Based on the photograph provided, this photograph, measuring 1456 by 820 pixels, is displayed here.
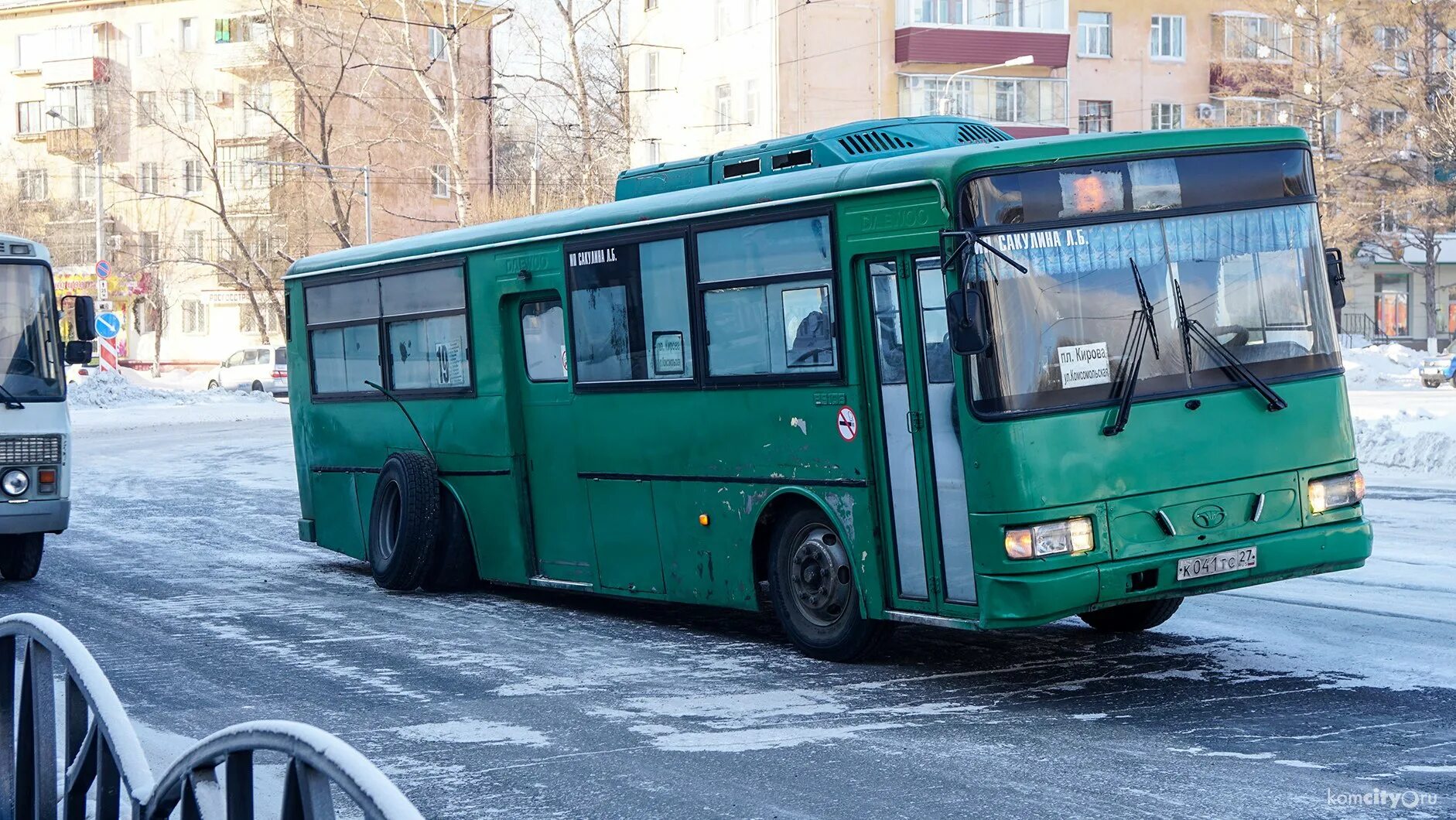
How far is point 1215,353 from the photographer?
8883mm

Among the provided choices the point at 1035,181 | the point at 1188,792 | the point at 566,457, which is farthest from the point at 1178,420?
the point at 566,457

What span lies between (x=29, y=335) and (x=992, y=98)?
4824cm

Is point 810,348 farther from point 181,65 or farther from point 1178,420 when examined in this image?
point 181,65

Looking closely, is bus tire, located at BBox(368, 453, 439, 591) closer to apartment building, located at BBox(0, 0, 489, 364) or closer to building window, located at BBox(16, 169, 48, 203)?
apartment building, located at BBox(0, 0, 489, 364)

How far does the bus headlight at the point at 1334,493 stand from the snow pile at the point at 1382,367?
115 feet

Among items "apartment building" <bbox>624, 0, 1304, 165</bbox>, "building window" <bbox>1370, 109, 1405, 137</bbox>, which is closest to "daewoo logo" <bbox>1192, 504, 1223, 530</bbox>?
"apartment building" <bbox>624, 0, 1304, 165</bbox>

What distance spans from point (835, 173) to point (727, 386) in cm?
152

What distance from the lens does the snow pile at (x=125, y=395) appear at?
49.0 meters

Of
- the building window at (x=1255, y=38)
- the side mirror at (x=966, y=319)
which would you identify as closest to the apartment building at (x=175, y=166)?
the building window at (x=1255, y=38)

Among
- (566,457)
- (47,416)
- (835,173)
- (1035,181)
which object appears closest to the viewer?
(1035,181)

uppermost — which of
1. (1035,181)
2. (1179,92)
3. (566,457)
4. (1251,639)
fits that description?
(1179,92)

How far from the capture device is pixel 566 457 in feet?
39.6

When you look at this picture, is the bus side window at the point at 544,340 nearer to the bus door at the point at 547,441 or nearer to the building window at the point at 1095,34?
the bus door at the point at 547,441

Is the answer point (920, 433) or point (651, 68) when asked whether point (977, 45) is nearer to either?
point (651, 68)
